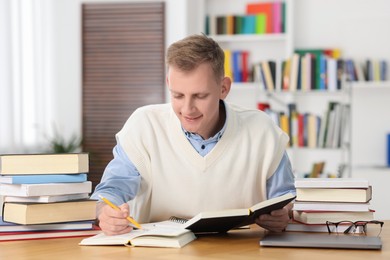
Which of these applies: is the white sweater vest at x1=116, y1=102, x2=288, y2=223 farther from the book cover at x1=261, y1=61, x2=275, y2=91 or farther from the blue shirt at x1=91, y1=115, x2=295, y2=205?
the book cover at x1=261, y1=61, x2=275, y2=91

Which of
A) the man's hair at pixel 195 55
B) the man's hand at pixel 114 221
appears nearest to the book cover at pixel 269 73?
the man's hair at pixel 195 55

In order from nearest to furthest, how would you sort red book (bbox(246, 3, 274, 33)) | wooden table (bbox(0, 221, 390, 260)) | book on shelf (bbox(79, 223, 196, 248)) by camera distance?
wooden table (bbox(0, 221, 390, 260)) < book on shelf (bbox(79, 223, 196, 248)) < red book (bbox(246, 3, 274, 33))

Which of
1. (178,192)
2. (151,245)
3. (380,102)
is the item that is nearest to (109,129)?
(380,102)

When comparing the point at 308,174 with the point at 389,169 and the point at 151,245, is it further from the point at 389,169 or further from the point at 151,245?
the point at 151,245

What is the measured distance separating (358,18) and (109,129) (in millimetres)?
2433

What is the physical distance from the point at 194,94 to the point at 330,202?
0.53 metres

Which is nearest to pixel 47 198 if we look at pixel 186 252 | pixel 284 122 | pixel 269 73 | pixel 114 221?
pixel 114 221

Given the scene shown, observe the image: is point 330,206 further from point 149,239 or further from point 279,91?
point 279,91

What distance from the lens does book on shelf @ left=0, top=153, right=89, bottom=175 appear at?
2186 mm

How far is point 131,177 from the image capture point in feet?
8.05

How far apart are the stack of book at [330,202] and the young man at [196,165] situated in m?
0.11

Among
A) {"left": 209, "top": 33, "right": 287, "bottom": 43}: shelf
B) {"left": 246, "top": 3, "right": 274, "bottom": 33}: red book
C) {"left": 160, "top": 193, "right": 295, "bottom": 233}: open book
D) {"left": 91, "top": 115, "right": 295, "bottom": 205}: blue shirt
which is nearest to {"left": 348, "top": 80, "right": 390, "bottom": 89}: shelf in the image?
{"left": 209, "top": 33, "right": 287, "bottom": 43}: shelf

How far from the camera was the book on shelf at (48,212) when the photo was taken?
7.05 feet

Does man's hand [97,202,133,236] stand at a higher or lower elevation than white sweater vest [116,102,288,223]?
lower
